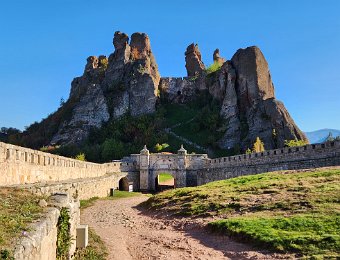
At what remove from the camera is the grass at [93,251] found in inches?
388

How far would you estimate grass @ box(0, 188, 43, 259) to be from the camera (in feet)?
15.8

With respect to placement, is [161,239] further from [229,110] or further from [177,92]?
[177,92]

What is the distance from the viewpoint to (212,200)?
59.4 ft

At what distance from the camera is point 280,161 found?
27.2m

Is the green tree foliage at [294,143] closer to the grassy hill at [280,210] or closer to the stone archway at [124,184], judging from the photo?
the stone archway at [124,184]

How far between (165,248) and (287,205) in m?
5.07

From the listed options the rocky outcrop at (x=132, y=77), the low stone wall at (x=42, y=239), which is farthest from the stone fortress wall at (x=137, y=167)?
the rocky outcrop at (x=132, y=77)

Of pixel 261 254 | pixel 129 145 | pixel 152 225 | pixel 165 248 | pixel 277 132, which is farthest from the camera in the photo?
pixel 129 145

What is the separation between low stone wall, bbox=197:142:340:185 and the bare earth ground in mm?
11005

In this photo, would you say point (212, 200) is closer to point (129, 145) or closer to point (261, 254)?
point (261, 254)

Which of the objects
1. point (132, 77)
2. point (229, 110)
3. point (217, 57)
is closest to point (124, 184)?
point (229, 110)

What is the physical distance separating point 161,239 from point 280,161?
15.8 metres

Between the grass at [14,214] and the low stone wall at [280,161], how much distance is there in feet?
60.6

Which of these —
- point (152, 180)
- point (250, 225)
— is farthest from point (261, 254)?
point (152, 180)
